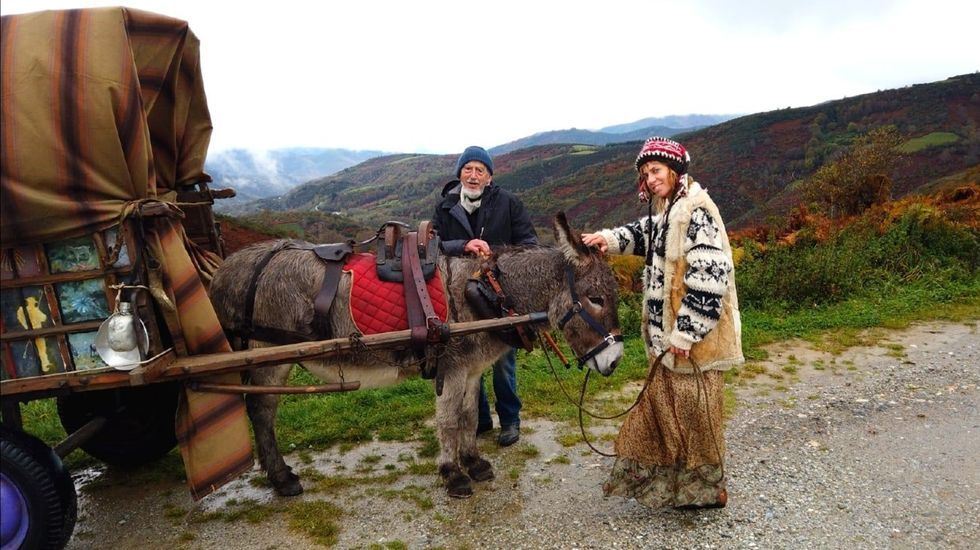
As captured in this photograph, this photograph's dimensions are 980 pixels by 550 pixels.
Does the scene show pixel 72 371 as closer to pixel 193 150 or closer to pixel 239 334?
pixel 239 334

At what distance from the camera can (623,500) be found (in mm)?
3961

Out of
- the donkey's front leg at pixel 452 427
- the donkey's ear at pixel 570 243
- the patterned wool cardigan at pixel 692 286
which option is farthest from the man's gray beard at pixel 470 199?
the patterned wool cardigan at pixel 692 286

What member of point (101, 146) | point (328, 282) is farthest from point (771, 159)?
point (101, 146)

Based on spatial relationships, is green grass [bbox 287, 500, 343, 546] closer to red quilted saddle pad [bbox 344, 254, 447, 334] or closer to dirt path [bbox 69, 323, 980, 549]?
dirt path [bbox 69, 323, 980, 549]

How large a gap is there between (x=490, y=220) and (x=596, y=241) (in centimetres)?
113

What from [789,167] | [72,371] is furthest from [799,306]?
[789,167]

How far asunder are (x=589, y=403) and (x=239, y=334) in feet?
11.7

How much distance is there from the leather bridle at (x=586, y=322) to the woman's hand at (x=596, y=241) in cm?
24

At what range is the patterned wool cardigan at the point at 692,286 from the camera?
3.17 metres

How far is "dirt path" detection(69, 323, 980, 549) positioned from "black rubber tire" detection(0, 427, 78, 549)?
79cm

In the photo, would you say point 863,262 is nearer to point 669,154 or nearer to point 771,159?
point 669,154

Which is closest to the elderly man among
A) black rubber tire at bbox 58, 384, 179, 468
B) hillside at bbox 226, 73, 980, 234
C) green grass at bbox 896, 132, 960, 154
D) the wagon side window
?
the wagon side window

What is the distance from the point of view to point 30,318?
2.86 metres

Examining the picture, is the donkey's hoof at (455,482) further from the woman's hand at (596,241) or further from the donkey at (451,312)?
the woman's hand at (596,241)
